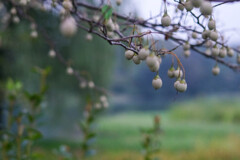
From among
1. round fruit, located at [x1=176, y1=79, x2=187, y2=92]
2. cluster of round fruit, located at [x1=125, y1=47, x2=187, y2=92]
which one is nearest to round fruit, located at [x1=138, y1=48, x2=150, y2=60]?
cluster of round fruit, located at [x1=125, y1=47, x2=187, y2=92]

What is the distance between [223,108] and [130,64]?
3.71 meters

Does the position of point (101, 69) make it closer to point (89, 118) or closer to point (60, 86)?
point (60, 86)

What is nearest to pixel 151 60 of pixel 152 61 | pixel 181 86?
pixel 152 61

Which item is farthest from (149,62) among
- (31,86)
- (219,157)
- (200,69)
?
(200,69)

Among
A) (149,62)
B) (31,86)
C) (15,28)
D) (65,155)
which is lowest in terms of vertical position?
(149,62)

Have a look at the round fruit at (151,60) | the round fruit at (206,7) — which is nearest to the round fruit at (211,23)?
the round fruit at (206,7)

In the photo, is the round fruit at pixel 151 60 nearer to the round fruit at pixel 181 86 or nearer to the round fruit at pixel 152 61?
the round fruit at pixel 152 61

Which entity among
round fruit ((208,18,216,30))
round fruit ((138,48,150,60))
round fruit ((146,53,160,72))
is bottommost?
round fruit ((146,53,160,72))

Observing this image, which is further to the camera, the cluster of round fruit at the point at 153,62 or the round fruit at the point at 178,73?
the round fruit at the point at 178,73

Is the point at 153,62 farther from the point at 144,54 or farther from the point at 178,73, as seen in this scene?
the point at 178,73

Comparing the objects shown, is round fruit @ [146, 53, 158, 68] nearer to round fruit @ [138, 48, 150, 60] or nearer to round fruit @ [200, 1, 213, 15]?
round fruit @ [138, 48, 150, 60]

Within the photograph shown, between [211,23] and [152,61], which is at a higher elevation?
[211,23]

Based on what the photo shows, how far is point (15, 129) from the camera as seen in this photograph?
1.25m

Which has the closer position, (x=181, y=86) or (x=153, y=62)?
(x=153, y=62)
